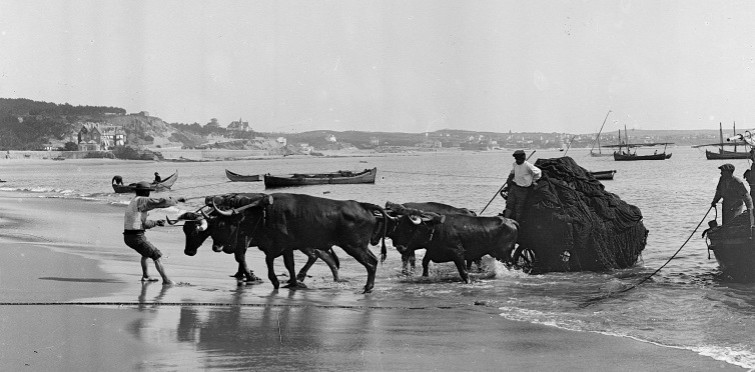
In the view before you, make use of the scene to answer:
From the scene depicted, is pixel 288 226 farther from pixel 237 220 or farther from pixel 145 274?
pixel 145 274

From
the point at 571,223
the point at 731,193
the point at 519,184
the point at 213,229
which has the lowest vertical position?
the point at 571,223

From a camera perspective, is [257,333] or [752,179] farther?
[752,179]

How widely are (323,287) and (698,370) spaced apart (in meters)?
6.67

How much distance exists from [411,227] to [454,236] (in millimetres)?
799

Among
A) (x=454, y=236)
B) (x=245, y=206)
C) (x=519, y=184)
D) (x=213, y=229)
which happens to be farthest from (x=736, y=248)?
(x=213, y=229)

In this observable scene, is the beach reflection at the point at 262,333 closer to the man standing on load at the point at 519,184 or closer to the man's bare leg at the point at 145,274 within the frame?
the man's bare leg at the point at 145,274

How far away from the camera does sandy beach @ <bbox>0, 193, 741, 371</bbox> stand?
24.0 feet

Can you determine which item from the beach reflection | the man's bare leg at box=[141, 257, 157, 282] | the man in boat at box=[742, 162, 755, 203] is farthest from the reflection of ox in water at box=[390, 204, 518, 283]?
the man in boat at box=[742, 162, 755, 203]

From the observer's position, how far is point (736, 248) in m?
13.7

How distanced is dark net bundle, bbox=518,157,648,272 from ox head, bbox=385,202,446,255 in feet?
6.73

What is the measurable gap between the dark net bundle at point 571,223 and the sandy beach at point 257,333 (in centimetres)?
349

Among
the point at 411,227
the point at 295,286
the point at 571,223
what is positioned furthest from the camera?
the point at 571,223

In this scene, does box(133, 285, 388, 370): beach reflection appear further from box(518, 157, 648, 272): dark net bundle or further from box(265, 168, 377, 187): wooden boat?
box(265, 168, 377, 187): wooden boat

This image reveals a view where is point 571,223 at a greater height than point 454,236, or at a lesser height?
greater
